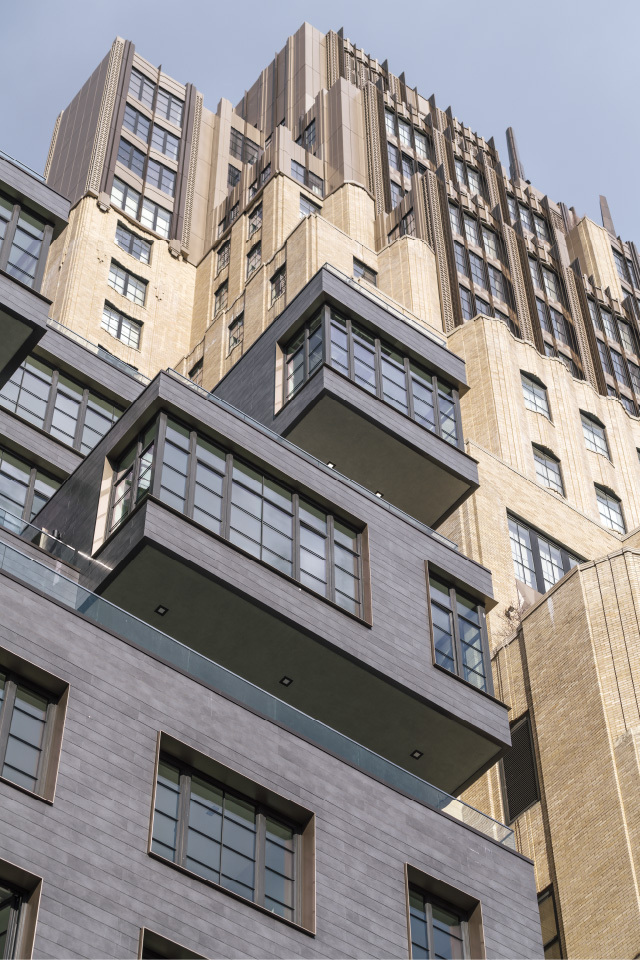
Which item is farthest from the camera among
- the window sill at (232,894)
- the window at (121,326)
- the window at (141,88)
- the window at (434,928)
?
the window at (141,88)

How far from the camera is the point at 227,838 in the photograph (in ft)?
79.8

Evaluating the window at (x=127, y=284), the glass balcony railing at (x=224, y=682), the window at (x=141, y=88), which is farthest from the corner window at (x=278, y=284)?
the glass balcony railing at (x=224, y=682)

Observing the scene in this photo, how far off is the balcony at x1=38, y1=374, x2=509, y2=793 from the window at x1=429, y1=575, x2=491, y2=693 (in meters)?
0.37

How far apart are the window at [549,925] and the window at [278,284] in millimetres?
36054

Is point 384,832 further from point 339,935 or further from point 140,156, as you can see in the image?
point 140,156

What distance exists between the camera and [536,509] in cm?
5622

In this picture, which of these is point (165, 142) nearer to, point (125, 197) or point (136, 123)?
point (136, 123)

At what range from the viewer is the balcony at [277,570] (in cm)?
3102

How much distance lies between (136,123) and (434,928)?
6538 centimetres

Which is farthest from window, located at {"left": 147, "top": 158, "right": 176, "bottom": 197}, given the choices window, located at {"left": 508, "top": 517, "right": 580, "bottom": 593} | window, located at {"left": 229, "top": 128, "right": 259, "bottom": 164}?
window, located at {"left": 508, "top": 517, "right": 580, "bottom": 593}

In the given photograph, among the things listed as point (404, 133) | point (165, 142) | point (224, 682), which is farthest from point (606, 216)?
point (224, 682)

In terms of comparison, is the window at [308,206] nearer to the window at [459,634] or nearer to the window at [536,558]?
the window at [536,558]

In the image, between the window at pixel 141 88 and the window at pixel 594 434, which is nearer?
the window at pixel 594 434

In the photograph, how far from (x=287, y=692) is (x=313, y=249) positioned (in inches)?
1494
